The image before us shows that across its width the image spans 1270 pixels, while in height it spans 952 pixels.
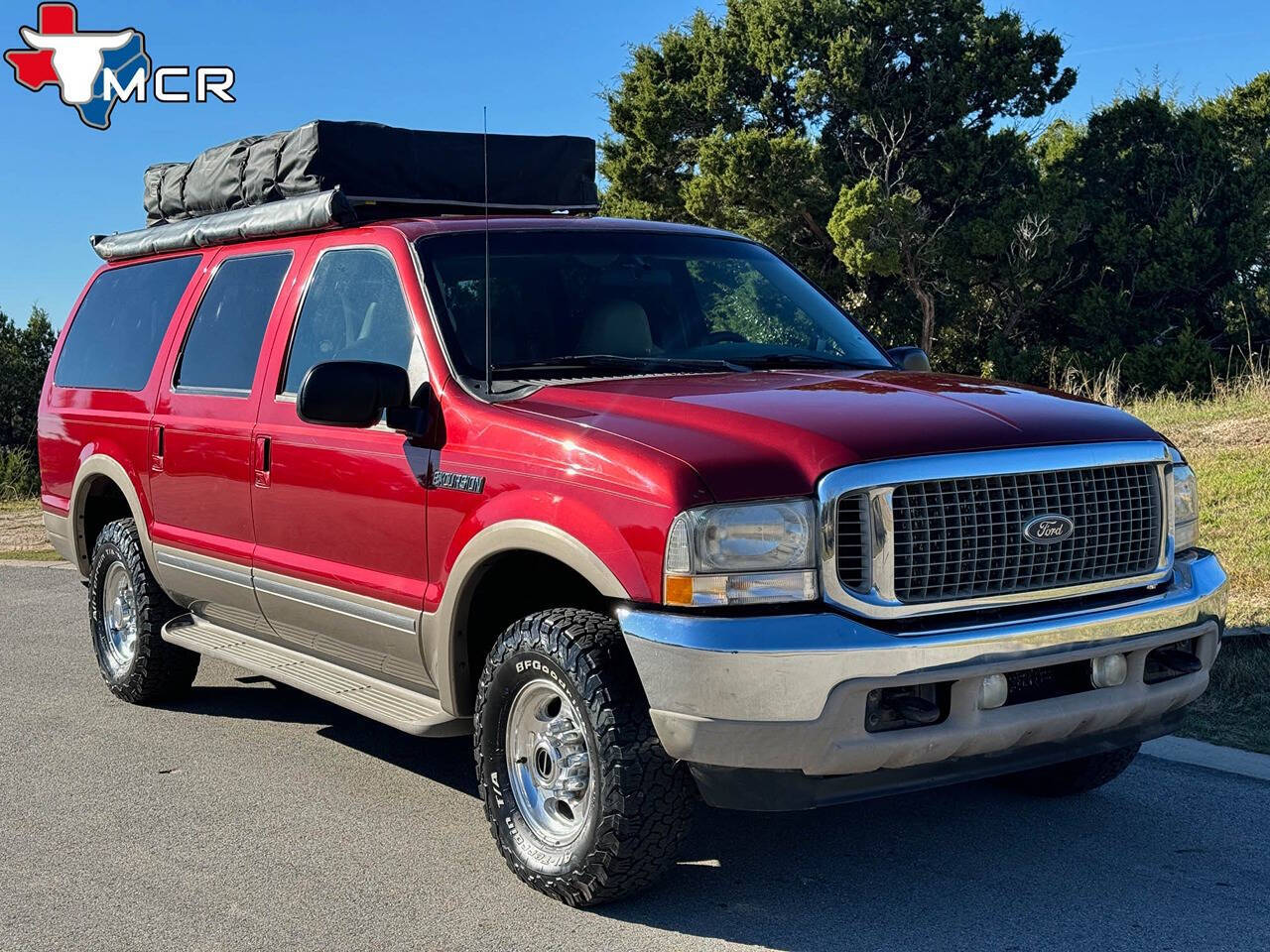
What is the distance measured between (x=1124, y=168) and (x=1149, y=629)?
3130 centimetres

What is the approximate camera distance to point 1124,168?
33.2 metres

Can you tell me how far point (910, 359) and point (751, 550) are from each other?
7.32ft

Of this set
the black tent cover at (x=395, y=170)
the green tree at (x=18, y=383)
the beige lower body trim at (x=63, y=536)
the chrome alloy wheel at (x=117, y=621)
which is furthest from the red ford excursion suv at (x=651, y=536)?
the green tree at (x=18, y=383)

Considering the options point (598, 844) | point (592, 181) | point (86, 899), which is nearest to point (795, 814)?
point (598, 844)

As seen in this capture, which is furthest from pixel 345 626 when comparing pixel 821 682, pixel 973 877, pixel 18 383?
pixel 18 383

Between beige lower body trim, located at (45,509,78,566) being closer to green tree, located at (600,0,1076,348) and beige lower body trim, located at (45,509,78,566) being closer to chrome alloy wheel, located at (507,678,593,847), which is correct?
chrome alloy wheel, located at (507,678,593,847)

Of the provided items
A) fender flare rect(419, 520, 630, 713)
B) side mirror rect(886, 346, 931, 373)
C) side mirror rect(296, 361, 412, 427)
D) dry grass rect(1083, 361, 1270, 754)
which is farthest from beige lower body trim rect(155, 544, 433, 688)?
dry grass rect(1083, 361, 1270, 754)

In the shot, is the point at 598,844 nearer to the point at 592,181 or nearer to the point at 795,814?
the point at 795,814

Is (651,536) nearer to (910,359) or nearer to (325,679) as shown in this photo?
(325,679)

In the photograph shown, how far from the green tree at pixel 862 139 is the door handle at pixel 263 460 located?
87.2 ft

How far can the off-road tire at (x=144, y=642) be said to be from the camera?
6887 millimetres

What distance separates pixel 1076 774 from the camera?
525 cm

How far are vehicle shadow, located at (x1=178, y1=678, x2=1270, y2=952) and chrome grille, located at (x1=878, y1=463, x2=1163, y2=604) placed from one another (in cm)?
94

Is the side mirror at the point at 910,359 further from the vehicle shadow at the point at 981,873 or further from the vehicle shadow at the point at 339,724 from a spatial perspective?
the vehicle shadow at the point at 339,724
